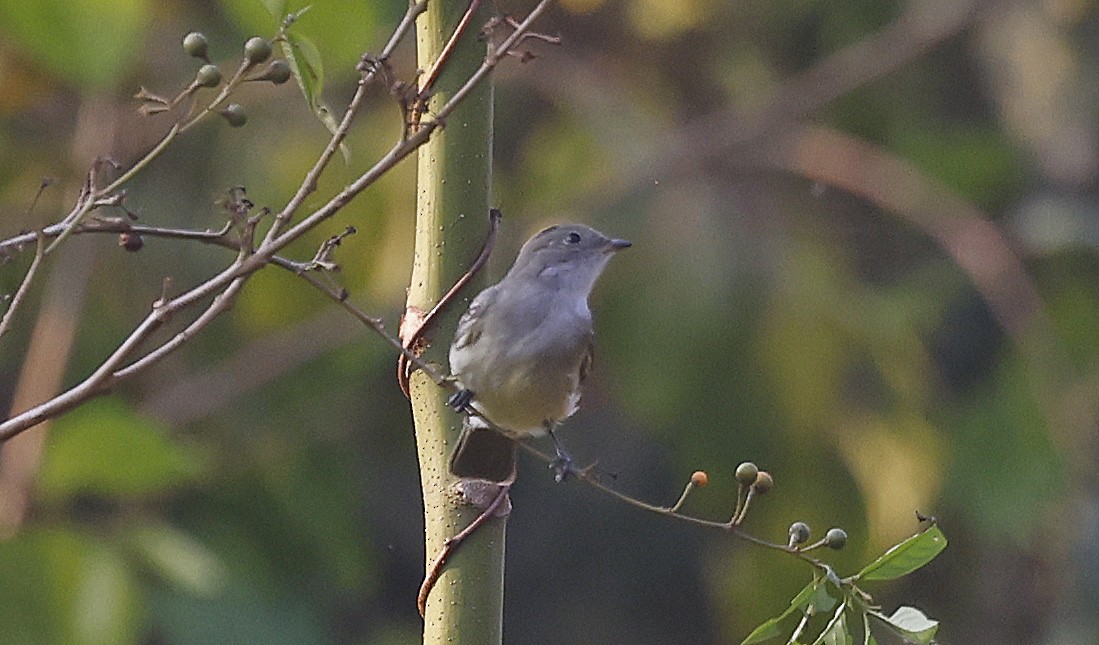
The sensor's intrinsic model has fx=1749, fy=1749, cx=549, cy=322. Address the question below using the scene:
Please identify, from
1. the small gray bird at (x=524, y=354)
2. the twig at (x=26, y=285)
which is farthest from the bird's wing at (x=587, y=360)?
the twig at (x=26, y=285)

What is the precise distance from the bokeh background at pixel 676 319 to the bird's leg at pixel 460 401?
256 centimetres

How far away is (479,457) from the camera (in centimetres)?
242

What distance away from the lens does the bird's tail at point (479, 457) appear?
7.88 ft

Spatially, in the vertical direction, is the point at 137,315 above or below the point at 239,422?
above

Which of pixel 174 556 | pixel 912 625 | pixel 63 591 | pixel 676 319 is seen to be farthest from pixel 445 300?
pixel 676 319

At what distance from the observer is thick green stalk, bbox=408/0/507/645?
2332mm

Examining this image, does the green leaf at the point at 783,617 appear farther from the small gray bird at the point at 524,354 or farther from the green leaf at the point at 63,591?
the green leaf at the point at 63,591

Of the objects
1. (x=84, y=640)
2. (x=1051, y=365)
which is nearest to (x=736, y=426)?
(x=1051, y=365)

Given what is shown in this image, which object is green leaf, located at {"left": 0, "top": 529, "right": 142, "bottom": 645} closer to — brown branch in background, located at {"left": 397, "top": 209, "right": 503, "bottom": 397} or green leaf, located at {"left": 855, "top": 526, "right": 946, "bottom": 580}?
brown branch in background, located at {"left": 397, "top": 209, "right": 503, "bottom": 397}

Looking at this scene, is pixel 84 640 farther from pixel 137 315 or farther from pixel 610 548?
pixel 610 548

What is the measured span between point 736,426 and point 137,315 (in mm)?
2283

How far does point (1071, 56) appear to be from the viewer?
316 inches

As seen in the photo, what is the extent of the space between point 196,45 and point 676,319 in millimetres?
4609

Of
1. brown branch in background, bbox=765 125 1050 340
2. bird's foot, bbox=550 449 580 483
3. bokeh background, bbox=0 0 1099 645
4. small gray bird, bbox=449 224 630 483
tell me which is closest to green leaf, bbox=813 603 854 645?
bird's foot, bbox=550 449 580 483
